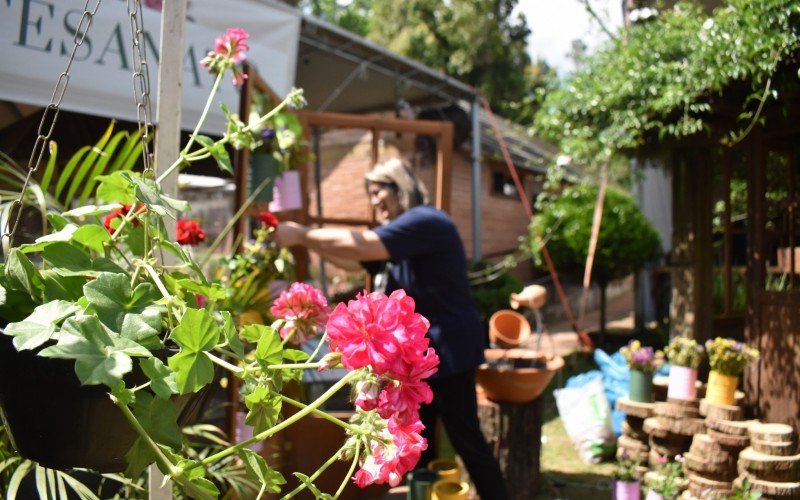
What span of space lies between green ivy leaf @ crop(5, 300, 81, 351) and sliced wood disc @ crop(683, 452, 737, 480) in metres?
2.86

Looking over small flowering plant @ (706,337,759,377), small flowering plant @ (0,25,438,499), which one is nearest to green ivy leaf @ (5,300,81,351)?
small flowering plant @ (0,25,438,499)

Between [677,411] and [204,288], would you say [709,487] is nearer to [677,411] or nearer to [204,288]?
[677,411]

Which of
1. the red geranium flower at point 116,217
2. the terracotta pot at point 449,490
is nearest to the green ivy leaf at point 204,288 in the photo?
the red geranium flower at point 116,217

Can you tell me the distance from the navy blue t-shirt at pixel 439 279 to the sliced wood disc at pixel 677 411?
1.28 metres

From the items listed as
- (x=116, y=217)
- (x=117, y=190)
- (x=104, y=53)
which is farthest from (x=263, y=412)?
(x=104, y=53)

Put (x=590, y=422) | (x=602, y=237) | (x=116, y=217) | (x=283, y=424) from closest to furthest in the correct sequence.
Result: (x=283, y=424) → (x=116, y=217) → (x=590, y=422) → (x=602, y=237)

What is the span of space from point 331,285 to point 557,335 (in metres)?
3.22

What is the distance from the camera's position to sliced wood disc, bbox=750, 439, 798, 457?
2734 mm

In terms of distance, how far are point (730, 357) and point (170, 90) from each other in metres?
2.66

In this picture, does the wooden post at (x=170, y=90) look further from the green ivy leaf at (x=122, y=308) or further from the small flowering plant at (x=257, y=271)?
the green ivy leaf at (x=122, y=308)

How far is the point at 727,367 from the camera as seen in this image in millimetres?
3008

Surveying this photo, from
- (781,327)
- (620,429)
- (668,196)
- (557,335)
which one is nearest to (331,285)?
(557,335)

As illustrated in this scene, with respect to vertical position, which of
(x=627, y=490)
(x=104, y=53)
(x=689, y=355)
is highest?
(x=104, y=53)

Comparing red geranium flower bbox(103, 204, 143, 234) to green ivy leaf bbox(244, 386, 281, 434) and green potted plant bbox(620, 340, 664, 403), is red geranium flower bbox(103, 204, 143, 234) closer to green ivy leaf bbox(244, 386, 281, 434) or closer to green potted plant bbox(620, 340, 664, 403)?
green ivy leaf bbox(244, 386, 281, 434)
